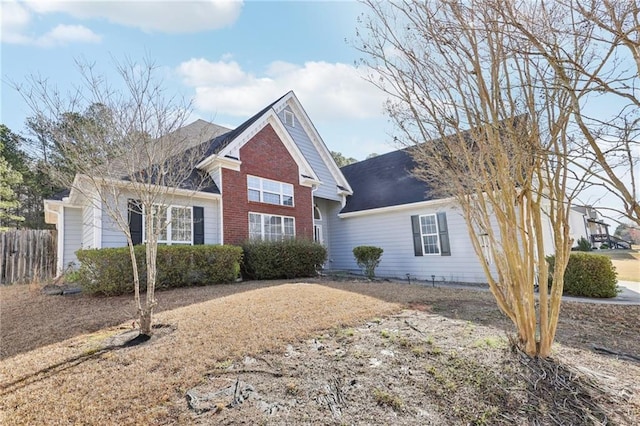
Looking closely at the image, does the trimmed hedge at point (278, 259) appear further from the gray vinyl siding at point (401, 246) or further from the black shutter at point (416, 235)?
the black shutter at point (416, 235)

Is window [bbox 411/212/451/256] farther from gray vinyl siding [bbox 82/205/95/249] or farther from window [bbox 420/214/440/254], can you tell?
gray vinyl siding [bbox 82/205/95/249]

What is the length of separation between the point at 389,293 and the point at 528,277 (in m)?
4.45

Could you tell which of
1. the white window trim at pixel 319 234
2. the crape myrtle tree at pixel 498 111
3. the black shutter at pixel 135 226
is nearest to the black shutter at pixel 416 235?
the white window trim at pixel 319 234

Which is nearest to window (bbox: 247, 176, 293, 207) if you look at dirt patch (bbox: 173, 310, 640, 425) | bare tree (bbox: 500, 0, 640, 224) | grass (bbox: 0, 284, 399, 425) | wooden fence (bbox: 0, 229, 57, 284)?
grass (bbox: 0, 284, 399, 425)

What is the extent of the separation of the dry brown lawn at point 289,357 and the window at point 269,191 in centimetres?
599

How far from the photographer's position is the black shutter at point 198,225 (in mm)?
9844

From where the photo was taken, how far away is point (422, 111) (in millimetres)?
3617

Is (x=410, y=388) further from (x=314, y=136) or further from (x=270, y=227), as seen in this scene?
(x=314, y=136)

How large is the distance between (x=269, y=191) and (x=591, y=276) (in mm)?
10195

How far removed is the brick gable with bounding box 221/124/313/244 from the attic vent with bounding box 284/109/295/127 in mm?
2338

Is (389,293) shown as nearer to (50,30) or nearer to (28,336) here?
(28,336)

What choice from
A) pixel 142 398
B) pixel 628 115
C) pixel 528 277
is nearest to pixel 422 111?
pixel 628 115

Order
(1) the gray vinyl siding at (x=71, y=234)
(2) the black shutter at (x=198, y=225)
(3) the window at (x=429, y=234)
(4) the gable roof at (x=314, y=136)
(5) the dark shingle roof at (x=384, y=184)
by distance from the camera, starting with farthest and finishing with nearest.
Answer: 1. (4) the gable roof at (x=314, y=136)
2. (5) the dark shingle roof at (x=384, y=184)
3. (3) the window at (x=429, y=234)
4. (1) the gray vinyl siding at (x=71, y=234)
5. (2) the black shutter at (x=198, y=225)

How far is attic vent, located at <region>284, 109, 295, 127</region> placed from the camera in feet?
47.0
